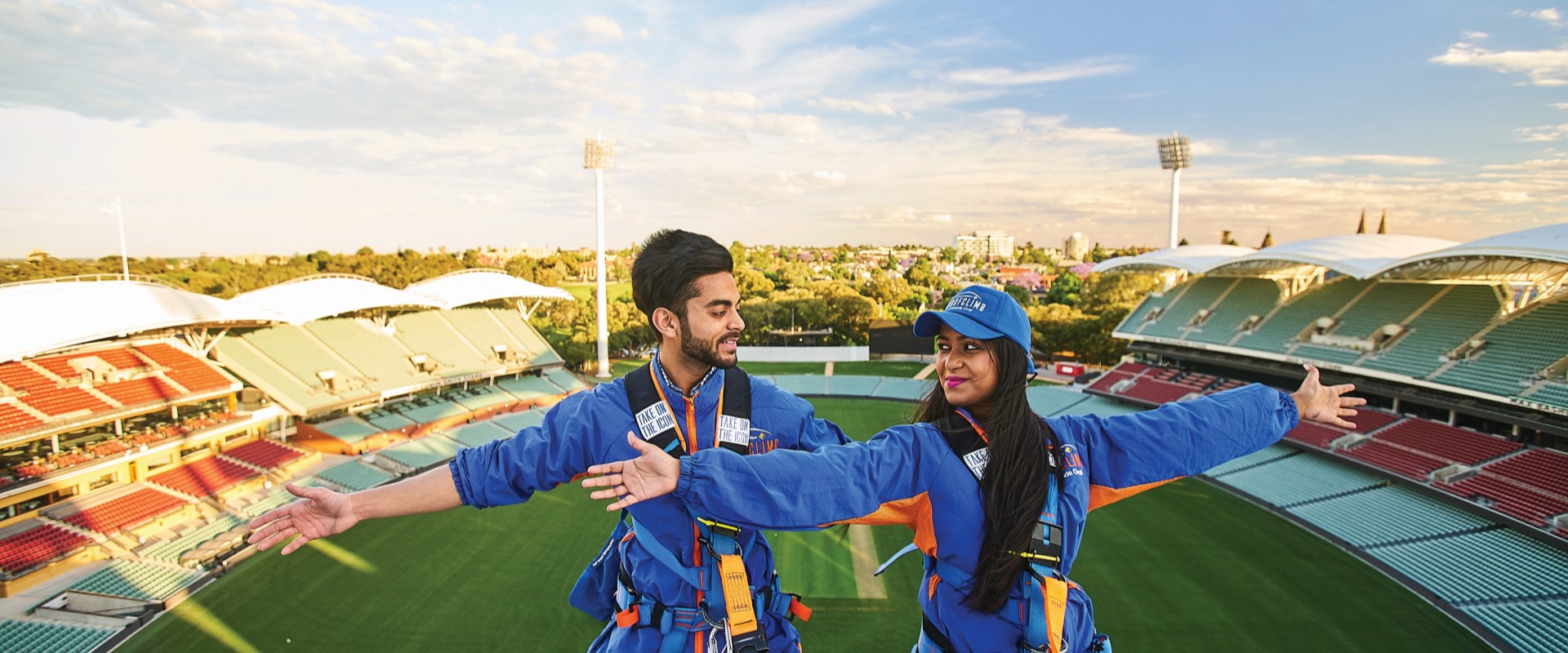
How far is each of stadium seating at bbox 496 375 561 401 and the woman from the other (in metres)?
31.3

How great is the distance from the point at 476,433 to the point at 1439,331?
3435cm

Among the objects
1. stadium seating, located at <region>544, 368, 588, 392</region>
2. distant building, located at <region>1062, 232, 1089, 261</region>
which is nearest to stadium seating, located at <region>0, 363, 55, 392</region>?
stadium seating, located at <region>544, 368, 588, 392</region>

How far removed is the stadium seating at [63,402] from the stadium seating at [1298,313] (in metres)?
38.9

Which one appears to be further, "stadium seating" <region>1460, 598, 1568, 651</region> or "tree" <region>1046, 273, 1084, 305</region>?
"tree" <region>1046, 273, 1084, 305</region>

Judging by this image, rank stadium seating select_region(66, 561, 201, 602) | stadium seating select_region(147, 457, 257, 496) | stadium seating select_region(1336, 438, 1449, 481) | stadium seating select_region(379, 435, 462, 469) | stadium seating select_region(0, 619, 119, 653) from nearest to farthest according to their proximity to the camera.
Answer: stadium seating select_region(0, 619, 119, 653)
stadium seating select_region(66, 561, 201, 602)
stadium seating select_region(1336, 438, 1449, 481)
stadium seating select_region(147, 457, 257, 496)
stadium seating select_region(379, 435, 462, 469)

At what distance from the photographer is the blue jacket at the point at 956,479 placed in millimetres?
1769

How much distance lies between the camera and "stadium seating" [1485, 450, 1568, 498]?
15.0 meters

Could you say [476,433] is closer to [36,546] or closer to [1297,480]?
[36,546]

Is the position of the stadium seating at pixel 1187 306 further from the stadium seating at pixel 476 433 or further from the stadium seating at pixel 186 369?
the stadium seating at pixel 186 369

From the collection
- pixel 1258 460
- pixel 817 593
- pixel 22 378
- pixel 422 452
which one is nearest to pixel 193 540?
pixel 422 452

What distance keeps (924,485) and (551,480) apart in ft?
4.62

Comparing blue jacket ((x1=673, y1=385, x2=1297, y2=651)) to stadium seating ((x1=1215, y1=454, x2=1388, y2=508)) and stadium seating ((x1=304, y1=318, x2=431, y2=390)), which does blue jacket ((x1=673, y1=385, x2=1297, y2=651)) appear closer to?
stadium seating ((x1=1215, y1=454, x2=1388, y2=508))

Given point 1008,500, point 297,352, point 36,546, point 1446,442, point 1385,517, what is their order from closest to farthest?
point 1008,500 → point 36,546 → point 1385,517 → point 1446,442 → point 297,352

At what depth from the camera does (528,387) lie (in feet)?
105
